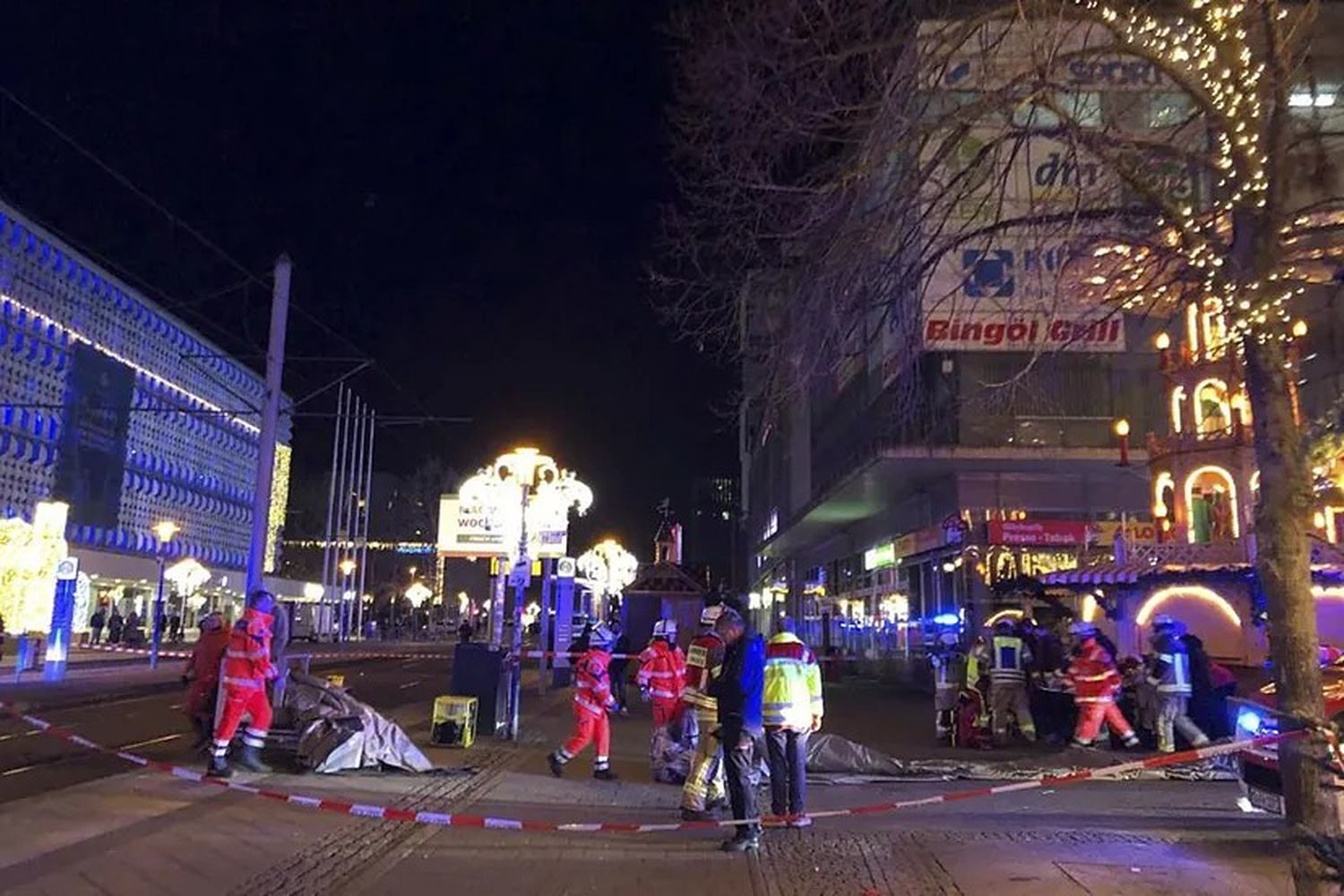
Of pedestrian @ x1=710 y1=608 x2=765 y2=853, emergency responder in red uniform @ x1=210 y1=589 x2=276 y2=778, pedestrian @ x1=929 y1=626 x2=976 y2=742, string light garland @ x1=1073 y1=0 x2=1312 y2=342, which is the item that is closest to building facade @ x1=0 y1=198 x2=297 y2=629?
emergency responder in red uniform @ x1=210 y1=589 x2=276 y2=778

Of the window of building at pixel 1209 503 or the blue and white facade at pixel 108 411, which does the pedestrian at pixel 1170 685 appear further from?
the blue and white facade at pixel 108 411

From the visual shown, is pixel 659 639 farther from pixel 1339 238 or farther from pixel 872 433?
pixel 872 433

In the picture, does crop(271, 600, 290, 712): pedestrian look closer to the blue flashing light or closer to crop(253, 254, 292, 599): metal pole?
crop(253, 254, 292, 599): metal pole

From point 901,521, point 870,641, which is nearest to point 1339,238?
point 901,521

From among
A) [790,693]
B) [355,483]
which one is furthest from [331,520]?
[790,693]

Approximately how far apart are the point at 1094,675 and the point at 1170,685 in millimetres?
873

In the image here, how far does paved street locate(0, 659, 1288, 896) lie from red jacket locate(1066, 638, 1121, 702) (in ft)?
5.57

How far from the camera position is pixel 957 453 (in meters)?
26.6

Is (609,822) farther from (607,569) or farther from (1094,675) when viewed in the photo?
(607,569)

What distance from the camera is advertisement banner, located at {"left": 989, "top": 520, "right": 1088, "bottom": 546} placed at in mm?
25938

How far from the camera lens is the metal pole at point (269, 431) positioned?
15.9m

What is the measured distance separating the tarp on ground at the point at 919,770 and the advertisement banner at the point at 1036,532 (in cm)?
1473

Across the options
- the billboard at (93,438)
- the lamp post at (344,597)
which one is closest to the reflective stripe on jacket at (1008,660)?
the billboard at (93,438)

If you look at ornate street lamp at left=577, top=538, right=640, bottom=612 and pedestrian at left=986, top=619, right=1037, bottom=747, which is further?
ornate street lamp at left=577, top=538, right=640, bottom=612
